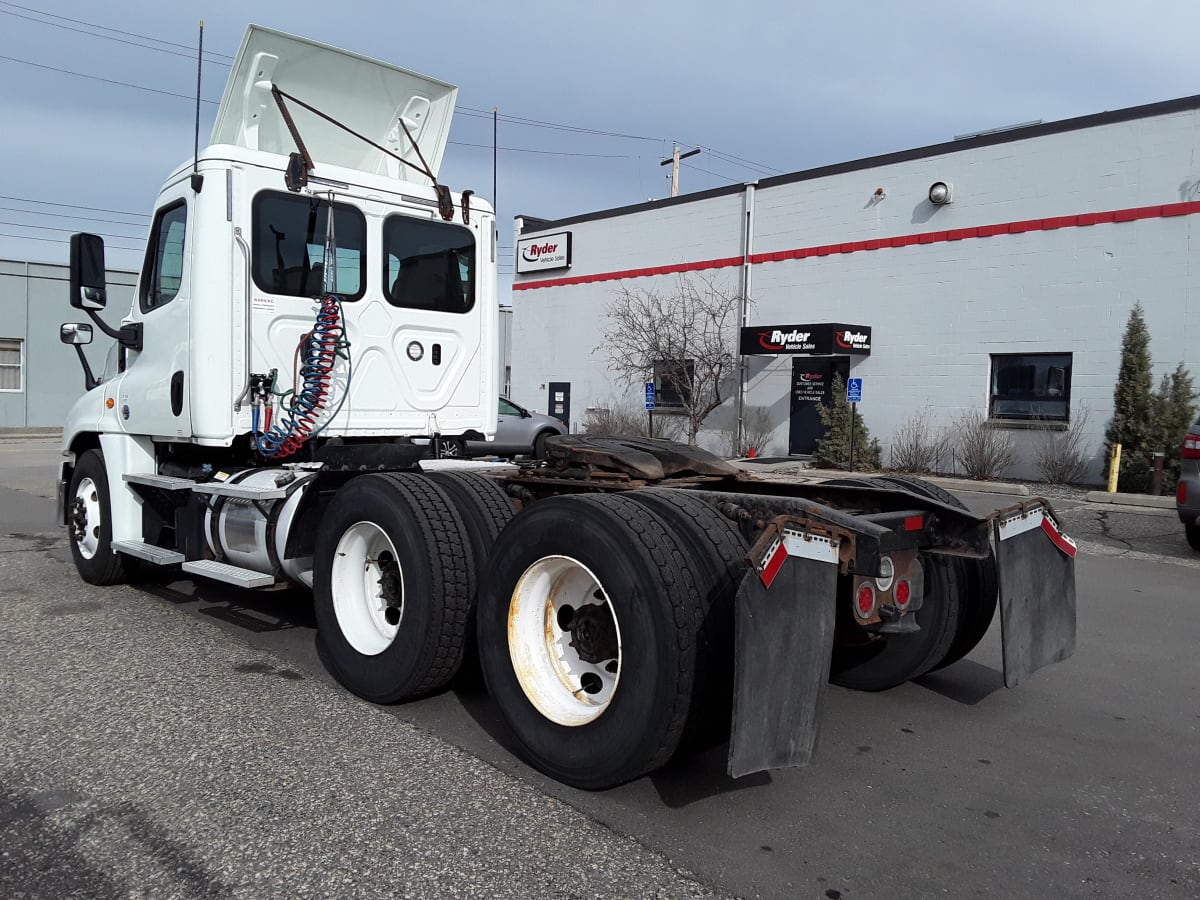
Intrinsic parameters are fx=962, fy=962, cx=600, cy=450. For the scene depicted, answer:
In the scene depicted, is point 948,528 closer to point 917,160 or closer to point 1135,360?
point 1135,360

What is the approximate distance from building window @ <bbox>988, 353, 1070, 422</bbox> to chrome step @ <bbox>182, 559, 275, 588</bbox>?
15.5 metres

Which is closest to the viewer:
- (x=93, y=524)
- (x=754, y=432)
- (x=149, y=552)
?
(x=149, y=552)

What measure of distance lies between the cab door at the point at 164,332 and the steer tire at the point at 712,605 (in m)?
3.77

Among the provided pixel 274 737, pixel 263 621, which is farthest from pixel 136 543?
pixel 274 737

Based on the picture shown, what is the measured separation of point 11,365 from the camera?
32875mm

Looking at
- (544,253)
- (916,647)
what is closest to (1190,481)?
(916,647)

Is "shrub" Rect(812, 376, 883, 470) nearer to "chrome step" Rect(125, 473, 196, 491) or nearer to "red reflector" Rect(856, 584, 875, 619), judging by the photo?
"chrome step" Rect(125, 473, 196, 491)

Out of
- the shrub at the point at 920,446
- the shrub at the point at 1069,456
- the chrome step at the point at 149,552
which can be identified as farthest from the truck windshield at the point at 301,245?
the shrub at the point at 920,446

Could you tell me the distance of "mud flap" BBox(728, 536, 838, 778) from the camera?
3.13m

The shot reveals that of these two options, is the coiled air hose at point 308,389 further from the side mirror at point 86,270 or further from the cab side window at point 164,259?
the side mirror at point 86,270

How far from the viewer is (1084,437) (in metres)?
16.8

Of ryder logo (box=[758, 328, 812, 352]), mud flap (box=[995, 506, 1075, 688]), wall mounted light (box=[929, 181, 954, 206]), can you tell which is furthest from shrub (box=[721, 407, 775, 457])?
mud flap (box=[995, 506, 1075, 688])

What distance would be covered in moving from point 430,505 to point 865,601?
2.02m

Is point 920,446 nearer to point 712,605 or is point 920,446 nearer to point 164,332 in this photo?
point 164,332
